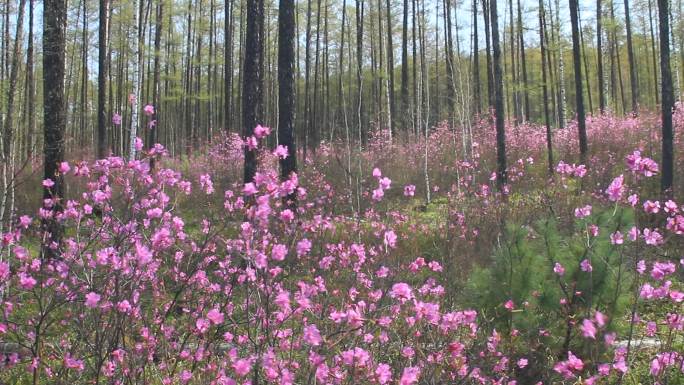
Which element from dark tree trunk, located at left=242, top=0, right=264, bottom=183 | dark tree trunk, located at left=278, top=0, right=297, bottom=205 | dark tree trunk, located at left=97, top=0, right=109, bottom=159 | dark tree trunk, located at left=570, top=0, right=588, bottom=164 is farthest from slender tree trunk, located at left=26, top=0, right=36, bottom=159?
dark tree trunk, located at left=570, top=0, right=588, bottom=164

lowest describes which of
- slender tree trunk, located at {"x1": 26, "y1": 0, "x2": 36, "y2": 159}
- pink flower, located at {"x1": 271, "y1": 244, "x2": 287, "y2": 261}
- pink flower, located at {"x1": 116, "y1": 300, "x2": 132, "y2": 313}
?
pink flower, located at {"x1": 116, "y1": 300, "x2": 132, "y2": 313}

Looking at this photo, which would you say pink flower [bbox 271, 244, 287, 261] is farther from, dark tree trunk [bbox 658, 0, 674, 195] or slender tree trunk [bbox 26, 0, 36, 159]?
dark tree trunk [bbox 658, 0, 674, 195]

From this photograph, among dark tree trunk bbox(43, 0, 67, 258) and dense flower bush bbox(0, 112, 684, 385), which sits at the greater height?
dark tree trunk bbox(43, 0, 67, 258)

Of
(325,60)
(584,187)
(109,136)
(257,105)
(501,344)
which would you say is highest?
(325,60)

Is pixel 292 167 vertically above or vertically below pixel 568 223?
above

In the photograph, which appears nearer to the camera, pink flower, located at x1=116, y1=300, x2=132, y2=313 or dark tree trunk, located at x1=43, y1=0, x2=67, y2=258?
pink flower, located at x1=116, y1=300, x2=132, y2=313

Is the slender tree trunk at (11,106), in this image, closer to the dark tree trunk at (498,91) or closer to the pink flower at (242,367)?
the pink flower at (242,367)

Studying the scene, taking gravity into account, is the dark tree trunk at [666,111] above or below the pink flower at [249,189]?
above

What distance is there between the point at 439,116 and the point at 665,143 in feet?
76.3

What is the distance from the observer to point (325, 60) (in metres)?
27.1

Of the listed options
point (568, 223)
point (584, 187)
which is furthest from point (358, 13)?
point (568, 223)

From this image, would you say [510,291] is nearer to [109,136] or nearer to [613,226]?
[613,226]

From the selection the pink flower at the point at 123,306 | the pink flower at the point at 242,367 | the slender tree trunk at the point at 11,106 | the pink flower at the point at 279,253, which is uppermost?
the slender tree trunk at the point at 11,106

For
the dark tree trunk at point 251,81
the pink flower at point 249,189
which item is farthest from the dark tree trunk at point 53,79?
the pink flower at point 249,189
